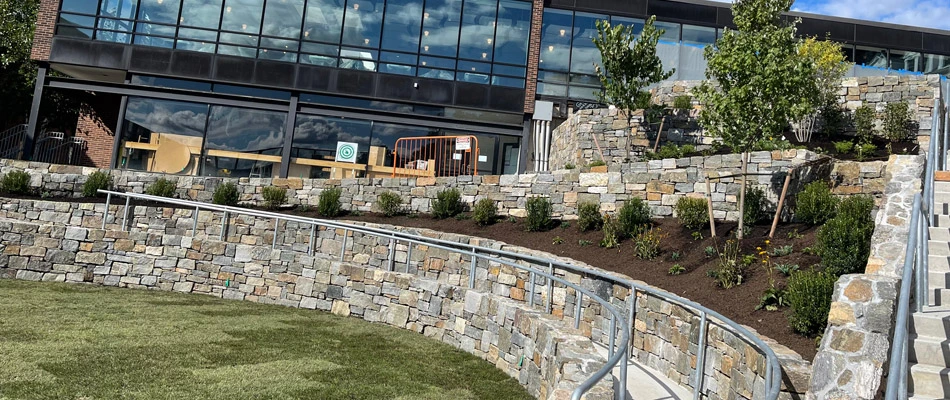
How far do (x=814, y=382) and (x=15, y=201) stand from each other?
16126 mm

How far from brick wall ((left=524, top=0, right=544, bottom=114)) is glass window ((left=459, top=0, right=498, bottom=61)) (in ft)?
4.23

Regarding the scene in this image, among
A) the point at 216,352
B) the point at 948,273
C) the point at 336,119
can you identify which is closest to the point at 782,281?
the point at 948,273

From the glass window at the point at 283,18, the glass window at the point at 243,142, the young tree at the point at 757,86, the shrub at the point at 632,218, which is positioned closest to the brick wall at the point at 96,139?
the glass window at the point at 243,142

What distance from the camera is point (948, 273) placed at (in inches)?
234

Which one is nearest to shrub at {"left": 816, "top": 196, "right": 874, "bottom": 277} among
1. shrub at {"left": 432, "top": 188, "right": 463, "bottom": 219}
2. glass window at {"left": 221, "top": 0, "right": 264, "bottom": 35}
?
shrub at {"left": 432, "top": 188, "right": 463, "bottom": 219}

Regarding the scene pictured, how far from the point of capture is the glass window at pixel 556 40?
20344 mm

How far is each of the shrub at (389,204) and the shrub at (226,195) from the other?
13.0ft

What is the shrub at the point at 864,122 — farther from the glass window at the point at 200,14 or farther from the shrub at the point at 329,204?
the glass window at the point at 200,14

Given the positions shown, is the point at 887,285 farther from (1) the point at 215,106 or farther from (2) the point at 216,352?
(1) the point at 215,106

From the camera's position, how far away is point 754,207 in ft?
32.9

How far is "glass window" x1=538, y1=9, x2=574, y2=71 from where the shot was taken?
801 inches

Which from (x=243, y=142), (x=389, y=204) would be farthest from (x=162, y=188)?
(x=389, y=204)

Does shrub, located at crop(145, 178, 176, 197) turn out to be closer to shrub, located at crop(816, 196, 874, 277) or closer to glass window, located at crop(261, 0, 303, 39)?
glass window, located at crop(261, 0, 303, 39)

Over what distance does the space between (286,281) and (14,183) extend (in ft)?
29.7
